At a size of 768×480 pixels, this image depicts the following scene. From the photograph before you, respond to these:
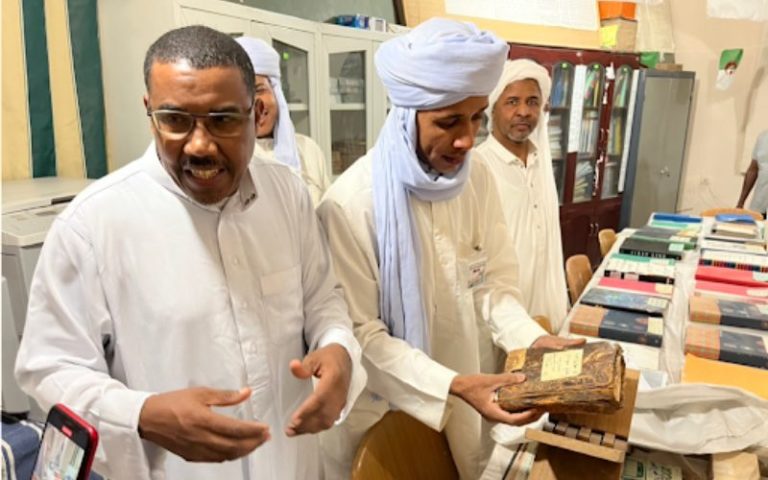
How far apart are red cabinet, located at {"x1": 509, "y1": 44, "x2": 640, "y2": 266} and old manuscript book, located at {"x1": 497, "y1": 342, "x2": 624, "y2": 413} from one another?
3614 millimetres

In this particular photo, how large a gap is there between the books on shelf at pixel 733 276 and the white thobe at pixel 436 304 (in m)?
1.21

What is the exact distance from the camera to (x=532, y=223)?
2449 mm

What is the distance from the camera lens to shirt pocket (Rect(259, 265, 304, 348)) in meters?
1.01

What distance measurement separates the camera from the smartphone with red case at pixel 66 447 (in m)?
0.62

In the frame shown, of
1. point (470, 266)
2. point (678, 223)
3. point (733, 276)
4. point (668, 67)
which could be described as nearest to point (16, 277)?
point (470, 266)

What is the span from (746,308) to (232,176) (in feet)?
6.10

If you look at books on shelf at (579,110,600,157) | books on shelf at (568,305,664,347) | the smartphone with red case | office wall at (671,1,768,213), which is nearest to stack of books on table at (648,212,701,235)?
books on shelf at (579,110,600,157)

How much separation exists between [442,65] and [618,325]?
1.10m

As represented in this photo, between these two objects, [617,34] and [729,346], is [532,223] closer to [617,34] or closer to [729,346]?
[729,346]

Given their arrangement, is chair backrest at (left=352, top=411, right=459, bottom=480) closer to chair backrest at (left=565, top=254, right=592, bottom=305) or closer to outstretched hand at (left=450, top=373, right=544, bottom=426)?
outstretched hand at (left=450, top=373, right=544, bottom=426)

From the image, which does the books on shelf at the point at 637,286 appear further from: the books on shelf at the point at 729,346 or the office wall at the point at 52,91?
the office wall at the point at 52,91

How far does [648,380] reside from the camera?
139 cm

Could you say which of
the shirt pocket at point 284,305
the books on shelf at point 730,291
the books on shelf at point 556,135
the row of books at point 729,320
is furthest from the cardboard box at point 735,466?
the books on shelf at point 556,135

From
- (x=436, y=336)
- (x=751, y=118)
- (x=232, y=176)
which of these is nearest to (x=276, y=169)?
(x=232, y=176)
